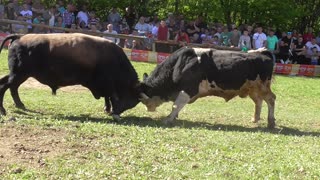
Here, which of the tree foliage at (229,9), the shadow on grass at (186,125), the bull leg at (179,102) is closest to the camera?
the shadow on grass at (186,125)

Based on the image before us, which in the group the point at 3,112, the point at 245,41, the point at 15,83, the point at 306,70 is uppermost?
the point at 15,83

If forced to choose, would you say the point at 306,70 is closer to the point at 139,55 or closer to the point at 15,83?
the point at 139,55

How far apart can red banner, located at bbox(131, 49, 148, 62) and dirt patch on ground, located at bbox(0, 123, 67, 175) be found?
43.9ft

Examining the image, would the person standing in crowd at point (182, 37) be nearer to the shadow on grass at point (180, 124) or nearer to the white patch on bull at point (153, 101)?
the white patch on bull at point (153, 101)

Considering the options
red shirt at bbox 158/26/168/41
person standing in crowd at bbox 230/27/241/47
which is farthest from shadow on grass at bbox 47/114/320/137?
person standing in crowd at bbox 230/27/241/47

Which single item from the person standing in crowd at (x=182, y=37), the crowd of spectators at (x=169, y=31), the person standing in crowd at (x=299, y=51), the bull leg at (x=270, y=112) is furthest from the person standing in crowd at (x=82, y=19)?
the bull leg at (x=270, y=112)

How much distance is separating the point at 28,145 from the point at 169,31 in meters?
15.7

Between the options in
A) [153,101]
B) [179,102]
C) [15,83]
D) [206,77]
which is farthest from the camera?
[153,101]

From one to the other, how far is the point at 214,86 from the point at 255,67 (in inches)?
35.4

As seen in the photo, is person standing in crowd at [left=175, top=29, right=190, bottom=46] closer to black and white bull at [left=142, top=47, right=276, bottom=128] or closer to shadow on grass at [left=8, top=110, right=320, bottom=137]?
black and white bull at [left=142, top=47, right=276, bottom=128]

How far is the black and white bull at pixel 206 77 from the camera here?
35.2 feet

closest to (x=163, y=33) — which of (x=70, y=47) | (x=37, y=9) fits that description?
(x=37, y=9)

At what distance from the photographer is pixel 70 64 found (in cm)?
1040

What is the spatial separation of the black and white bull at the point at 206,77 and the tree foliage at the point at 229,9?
52.0ft
